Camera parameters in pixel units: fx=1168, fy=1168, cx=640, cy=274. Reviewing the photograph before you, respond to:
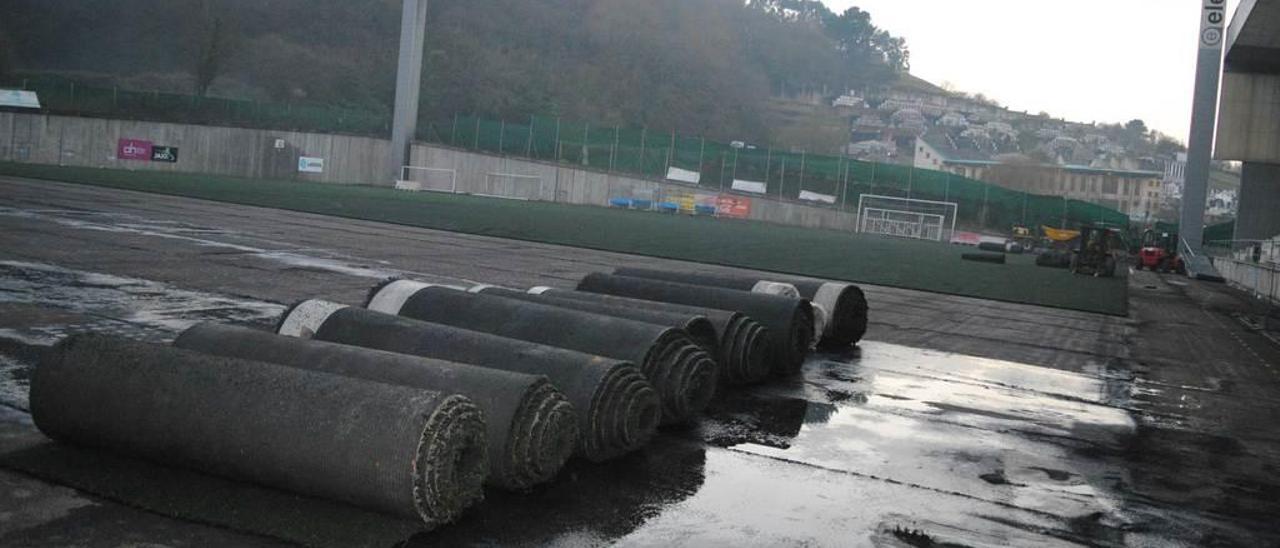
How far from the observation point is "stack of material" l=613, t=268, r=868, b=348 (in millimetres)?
13219

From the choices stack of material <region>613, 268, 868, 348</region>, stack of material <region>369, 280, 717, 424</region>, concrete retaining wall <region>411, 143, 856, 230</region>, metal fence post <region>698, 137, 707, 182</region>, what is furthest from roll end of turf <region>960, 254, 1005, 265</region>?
metal fence post <region>698, 137, 707, 182</region>

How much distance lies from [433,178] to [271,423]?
69231 millimetres

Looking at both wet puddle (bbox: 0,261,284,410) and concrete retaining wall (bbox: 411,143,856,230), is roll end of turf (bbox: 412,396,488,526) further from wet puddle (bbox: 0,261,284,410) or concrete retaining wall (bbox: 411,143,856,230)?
concrete retaining wall (bbox: 411,143,856,230)

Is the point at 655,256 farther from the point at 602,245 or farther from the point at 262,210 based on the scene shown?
the point at 262,210

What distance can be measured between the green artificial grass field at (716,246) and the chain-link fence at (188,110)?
70.5ft

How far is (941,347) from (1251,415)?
13.7 ft

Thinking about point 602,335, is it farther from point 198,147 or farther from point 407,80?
point 198,147

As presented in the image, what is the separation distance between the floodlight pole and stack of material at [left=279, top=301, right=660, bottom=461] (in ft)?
186

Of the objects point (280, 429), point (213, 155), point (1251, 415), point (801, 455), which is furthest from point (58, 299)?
point (213, 155)

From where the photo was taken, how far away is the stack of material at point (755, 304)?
11.1 meters

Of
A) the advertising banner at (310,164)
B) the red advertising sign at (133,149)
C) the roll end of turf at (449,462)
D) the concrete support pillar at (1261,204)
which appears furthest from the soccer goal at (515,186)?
the roll end of turf at (449,462)

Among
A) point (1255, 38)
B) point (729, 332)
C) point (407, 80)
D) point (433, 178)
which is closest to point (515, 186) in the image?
point (433, 178)

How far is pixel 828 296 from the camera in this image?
1367 centimetres

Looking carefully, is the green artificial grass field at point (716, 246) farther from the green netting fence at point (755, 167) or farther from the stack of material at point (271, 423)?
the green netting fence at point (755, 167)
